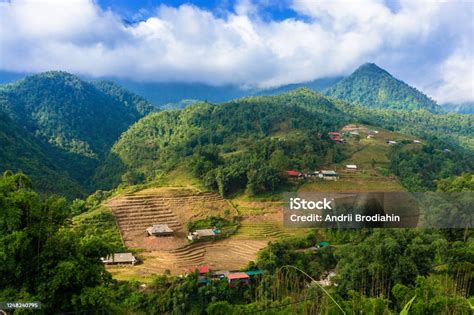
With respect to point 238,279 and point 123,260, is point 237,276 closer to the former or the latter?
point 238,279

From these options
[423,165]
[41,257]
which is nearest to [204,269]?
[41,257]

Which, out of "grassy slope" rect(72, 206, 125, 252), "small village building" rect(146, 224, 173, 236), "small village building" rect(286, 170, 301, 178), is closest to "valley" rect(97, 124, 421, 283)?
"small village building" rect(146, 224, 173, 236)

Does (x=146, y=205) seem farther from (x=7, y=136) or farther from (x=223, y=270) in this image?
(x=7, y=136)

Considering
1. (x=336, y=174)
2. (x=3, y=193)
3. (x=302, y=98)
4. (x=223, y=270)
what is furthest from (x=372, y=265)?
(x=302, y=98)

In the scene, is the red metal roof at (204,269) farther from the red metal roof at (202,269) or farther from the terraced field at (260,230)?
the terraced field at (260,230)

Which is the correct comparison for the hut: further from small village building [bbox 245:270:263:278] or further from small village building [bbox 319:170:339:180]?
small village building [bbox 245:270:263:278]

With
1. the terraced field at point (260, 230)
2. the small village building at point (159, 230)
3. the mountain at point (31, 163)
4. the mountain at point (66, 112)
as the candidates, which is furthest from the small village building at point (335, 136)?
the mountain at point (66, 112)
